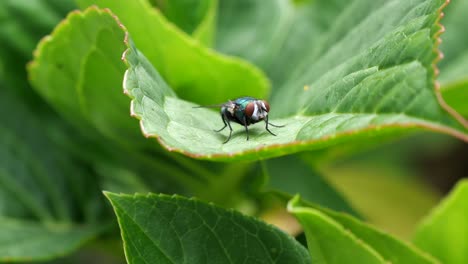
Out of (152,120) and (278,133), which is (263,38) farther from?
(152,120)

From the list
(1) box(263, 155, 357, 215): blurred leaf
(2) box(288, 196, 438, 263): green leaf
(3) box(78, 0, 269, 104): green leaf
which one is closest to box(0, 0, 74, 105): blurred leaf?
(3) box(78, 0, 269, 104): green leaf

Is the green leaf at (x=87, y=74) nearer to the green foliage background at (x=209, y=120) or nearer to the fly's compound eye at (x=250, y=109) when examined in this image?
the green foliage background at (x=209, y=120)

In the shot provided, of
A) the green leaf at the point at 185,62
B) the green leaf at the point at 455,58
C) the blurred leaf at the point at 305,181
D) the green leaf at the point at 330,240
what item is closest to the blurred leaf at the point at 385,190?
the green leaf at the point at 455,58

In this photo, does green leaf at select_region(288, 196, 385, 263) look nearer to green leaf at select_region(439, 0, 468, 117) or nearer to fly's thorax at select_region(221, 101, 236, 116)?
fly's thorax at select_region(221, 101, 236, 116)

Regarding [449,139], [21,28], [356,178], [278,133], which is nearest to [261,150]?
[278,133]

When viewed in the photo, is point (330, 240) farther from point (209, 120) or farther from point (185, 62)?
point (185, 62)
